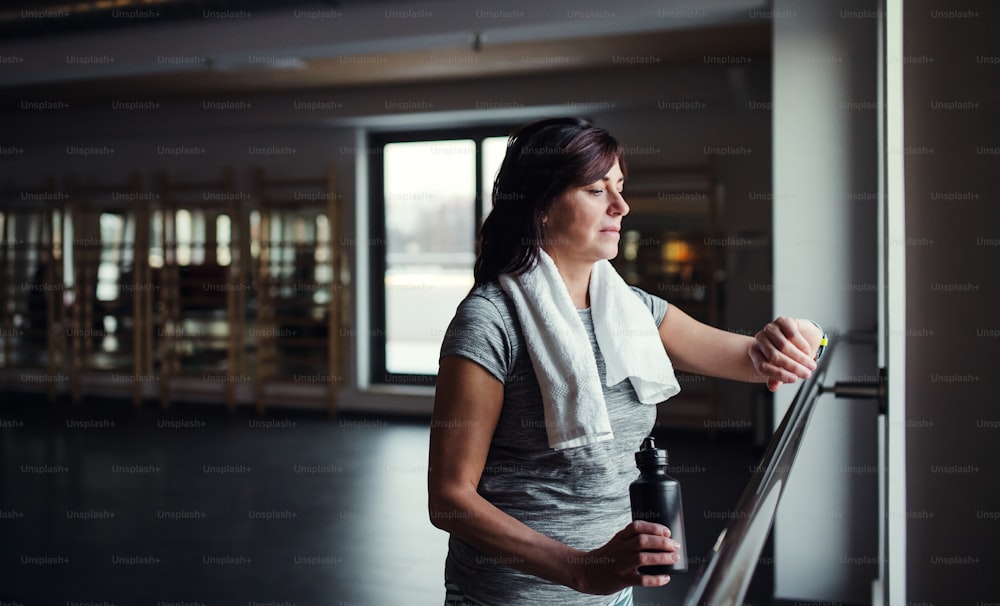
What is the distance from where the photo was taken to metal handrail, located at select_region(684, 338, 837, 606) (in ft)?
2.24

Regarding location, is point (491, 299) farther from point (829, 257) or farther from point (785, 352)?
point (829, 257)

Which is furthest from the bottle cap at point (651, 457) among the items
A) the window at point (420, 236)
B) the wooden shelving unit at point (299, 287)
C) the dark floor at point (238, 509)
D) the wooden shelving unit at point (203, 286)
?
the wooden shelving unit at point (203, 286)

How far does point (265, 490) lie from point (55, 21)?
2770 mm

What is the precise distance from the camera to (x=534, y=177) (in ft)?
4.29

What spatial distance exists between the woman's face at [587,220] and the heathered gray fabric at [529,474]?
13 centimetres

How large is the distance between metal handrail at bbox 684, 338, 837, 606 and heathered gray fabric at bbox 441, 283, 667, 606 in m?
0.29

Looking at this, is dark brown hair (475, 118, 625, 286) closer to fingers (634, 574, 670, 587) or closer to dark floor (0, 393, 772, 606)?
fingers (634, 574, 670, 587)

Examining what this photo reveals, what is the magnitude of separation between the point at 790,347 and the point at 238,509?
3.84 meters

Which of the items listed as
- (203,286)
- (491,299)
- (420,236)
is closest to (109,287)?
(203,286)

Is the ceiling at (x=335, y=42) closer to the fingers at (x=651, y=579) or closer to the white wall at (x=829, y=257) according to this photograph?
the white wall at (x=829, y=257)

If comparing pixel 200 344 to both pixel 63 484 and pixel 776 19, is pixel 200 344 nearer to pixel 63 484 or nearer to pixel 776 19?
pixel 63 484

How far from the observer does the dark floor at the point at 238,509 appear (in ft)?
11.3

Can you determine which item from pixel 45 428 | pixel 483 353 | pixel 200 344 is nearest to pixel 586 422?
pixel 483 353

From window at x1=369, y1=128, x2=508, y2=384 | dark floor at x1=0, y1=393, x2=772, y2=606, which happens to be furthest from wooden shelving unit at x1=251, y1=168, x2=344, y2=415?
dark floor at x1=0, y1=393, x2=772, y2=606
